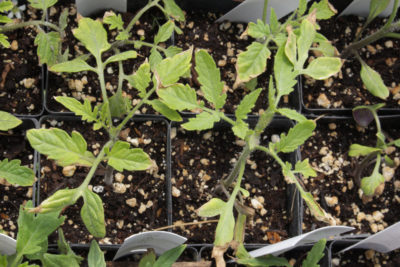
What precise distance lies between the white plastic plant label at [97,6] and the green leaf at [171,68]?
46 cm

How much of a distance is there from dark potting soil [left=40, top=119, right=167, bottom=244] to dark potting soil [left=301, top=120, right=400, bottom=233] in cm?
41

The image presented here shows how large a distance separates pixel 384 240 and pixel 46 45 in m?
0.95

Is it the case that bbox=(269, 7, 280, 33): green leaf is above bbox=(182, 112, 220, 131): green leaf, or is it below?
above

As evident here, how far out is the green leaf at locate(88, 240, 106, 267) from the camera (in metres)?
0.89

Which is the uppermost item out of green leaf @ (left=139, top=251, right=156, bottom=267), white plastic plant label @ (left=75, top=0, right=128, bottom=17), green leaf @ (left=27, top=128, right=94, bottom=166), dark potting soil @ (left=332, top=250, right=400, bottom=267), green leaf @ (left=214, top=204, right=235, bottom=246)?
white plastic plant label @ (left=75, top=0, right=128, bottom=17)

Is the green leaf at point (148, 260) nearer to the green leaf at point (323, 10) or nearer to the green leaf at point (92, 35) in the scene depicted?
the green leaf at point (92, 35)

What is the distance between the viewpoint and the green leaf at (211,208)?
0.93m

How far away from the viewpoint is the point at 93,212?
87 centimetres

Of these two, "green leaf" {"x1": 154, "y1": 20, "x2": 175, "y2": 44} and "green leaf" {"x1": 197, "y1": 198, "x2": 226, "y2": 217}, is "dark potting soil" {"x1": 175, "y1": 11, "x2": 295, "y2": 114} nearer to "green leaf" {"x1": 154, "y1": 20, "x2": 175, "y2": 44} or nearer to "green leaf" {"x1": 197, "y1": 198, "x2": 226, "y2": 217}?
"green leaf" {"x1": 154, "y1": 20, "x2": 175, "y2": 44}

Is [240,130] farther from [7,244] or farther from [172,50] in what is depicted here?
[7,244]

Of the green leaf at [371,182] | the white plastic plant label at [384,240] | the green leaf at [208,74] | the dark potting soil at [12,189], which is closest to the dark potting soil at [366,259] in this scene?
the white plastic plant label at [384,240]

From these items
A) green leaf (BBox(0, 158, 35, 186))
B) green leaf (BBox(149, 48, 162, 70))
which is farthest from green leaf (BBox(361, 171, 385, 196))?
green leaf (BBox(0, 158, 35, 186))

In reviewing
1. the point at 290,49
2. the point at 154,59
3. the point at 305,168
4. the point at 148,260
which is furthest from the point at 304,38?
the point at 148,260

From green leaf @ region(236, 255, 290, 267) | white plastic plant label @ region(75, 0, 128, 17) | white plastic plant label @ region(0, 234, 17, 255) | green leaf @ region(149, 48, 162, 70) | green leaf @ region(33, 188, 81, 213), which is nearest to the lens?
green leaf @ region(33, 188, 81, 213)
